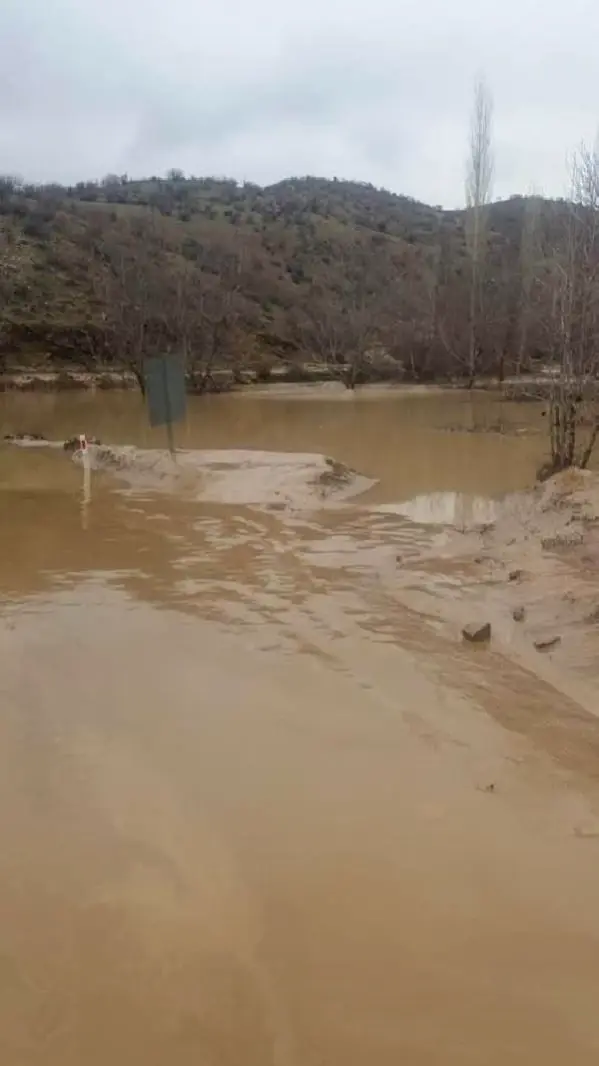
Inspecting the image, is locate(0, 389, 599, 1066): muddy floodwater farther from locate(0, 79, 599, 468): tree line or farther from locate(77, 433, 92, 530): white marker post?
locate(0, 79, 599, 468): tree line

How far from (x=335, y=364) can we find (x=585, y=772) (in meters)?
44.5

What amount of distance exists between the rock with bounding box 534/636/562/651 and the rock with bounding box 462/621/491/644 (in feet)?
1.14

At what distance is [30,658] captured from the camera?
6410 millimetres

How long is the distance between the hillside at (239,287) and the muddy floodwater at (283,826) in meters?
27.4

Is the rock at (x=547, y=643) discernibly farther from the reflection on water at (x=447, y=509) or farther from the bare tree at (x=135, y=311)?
the bare tree at (x=135, y=311)

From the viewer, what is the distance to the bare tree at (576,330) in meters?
13.6

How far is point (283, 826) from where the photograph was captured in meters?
4.11

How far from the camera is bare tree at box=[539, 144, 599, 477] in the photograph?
44.5 feet

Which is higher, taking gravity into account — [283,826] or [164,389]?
[164,389]

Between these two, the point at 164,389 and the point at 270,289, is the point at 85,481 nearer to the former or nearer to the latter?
the point at 164,389

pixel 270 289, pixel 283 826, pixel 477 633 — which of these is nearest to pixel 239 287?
pixel 270 289

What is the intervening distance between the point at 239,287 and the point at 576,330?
1789 inches

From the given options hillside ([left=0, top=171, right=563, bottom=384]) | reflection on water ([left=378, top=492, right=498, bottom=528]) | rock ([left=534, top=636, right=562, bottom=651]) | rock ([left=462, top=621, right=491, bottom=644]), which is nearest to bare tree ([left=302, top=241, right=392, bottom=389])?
hillside ([left=0, top=171, right=563, bottom=384])

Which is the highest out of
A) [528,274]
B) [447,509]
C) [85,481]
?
[528,274]
